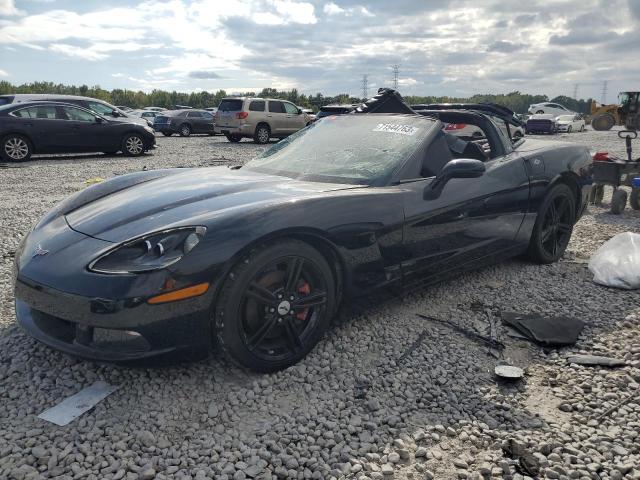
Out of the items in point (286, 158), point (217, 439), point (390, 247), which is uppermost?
point (286, 158)

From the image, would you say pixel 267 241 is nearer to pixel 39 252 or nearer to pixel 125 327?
pixel 125 327

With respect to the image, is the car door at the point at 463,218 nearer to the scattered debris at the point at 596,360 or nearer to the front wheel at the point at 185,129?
the scattered debris at the point at 596,360

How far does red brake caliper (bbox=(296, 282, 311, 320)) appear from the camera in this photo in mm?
2844

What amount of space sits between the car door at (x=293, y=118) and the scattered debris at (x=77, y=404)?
17770 mm

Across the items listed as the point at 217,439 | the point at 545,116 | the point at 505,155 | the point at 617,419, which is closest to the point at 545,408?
the point at 617,419

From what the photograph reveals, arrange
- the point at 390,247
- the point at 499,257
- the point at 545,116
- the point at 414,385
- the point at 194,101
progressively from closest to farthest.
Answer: the point at 414,385 < the point at 390,247 < the point at 499,257 < the point at 545,116 < the point at 194,101

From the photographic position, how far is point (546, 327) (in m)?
3.45

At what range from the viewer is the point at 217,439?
7.55 ft

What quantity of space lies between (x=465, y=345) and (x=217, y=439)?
1.62 meters

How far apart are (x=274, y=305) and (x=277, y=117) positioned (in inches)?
692

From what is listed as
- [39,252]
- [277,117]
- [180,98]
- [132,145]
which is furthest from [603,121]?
[180,98]

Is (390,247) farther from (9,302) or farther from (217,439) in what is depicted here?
(9,302)

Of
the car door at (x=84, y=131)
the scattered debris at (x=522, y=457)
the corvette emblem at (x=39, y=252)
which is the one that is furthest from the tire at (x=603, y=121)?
the corvette emblem at (x=39, y=252)

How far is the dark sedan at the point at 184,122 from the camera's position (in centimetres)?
2388
